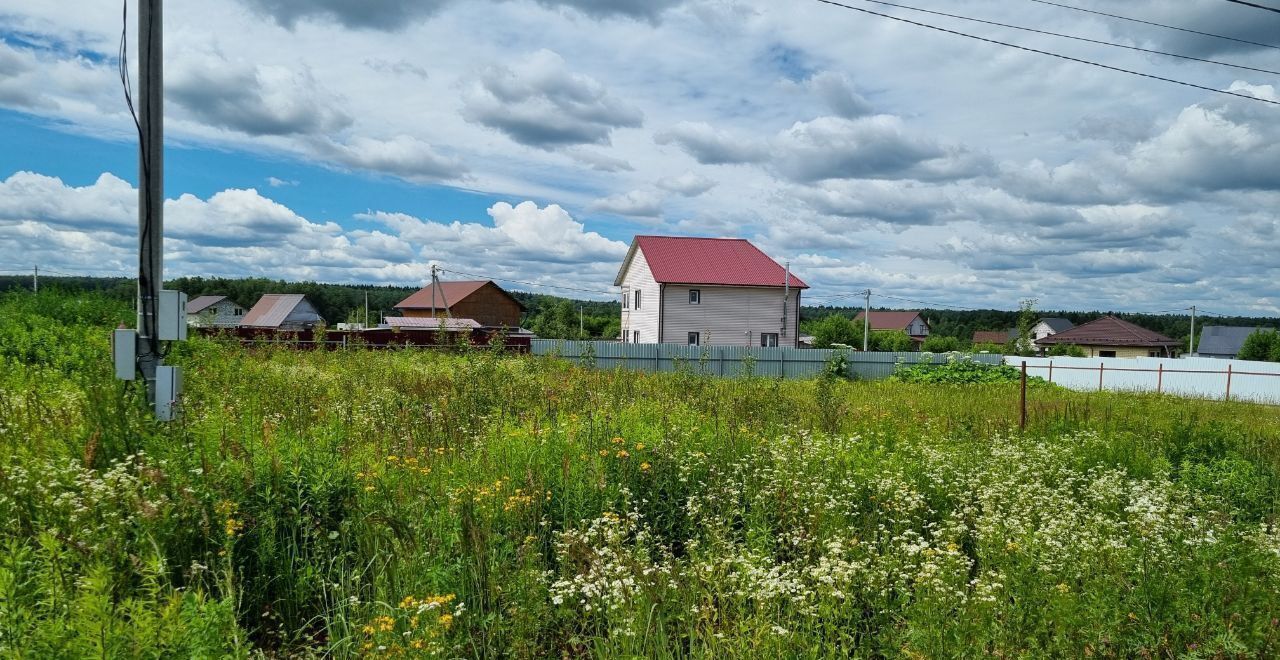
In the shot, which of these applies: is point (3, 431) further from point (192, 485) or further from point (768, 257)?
point (768, 257)

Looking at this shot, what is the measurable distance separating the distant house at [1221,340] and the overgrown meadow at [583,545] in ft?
224

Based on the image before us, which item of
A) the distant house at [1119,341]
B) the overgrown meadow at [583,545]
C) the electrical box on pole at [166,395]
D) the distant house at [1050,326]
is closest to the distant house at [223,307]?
the electrical box on pole at [166,395]

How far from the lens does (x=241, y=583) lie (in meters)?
3.68

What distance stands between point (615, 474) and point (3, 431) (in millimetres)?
4378

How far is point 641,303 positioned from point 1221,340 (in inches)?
2188

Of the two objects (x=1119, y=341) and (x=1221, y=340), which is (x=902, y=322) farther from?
(x=1221, y=340)

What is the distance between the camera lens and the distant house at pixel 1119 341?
60.3 metres

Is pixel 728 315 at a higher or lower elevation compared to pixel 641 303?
lower

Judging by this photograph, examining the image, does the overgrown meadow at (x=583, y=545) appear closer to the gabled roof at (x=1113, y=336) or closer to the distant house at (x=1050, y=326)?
the gabled roof at (x=1113, y=336)

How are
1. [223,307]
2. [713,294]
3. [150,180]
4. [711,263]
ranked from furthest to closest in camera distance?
[223,307], [711,263], [713,294], [150,180]

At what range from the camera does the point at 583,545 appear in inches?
158

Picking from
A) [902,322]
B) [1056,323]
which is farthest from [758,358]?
[1056,323]

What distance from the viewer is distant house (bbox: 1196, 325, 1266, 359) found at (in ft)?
200

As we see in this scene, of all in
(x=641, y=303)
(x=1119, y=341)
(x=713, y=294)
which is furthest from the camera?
(x=1119, y=341)
